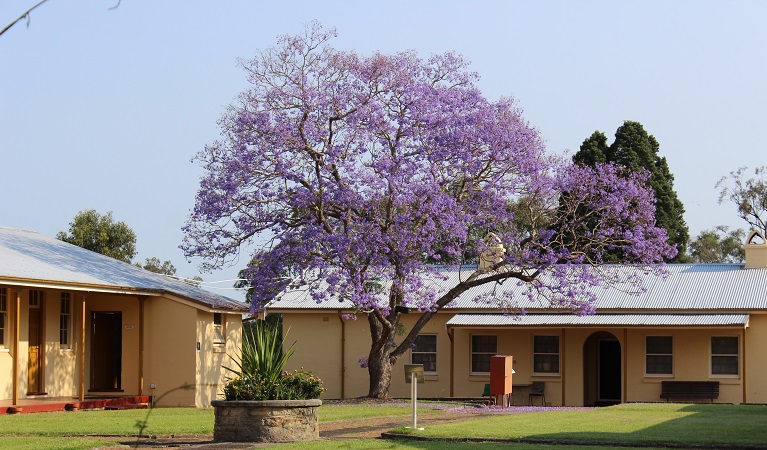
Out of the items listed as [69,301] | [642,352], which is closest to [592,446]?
[69,301]

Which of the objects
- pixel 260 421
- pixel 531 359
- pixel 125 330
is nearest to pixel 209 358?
pixel 125 330

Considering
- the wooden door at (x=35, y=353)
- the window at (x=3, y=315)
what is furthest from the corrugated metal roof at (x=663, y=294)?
the window at (x=3, y=315)

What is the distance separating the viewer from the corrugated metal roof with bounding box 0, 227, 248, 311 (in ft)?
73.8

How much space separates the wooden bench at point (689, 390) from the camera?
3034cm

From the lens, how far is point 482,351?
1316 inches

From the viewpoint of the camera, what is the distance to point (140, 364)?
25609mm

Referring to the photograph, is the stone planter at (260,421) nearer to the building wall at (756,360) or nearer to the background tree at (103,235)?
the building wall at (756,360)

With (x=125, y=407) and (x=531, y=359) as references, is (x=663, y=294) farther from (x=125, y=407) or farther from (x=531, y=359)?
(x=125, y=407)

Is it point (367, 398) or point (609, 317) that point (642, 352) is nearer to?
Result: point (609, 317)

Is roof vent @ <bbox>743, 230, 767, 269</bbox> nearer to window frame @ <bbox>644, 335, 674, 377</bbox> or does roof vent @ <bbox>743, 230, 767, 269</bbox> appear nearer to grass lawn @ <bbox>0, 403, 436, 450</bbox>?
window frame @ <bbox>644, 335, 674, 377</bbox>

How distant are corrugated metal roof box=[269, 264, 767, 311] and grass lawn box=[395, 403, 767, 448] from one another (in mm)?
8000

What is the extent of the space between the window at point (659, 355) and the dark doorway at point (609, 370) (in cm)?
173

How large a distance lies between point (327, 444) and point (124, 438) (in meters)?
3.53

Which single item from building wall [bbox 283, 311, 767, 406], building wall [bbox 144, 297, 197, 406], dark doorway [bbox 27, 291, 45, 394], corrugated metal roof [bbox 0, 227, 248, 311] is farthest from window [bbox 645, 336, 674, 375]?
dark doorway [bbox 27, 291, 45, 394]
